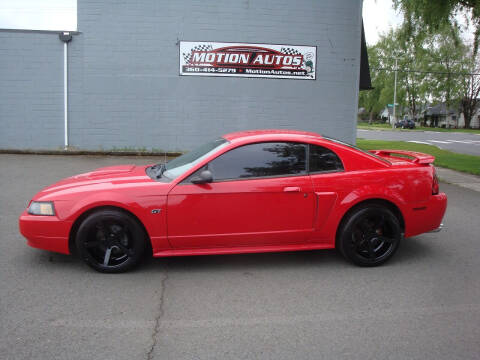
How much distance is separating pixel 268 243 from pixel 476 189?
7.35m

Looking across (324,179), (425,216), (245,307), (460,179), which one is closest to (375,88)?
(460,179)

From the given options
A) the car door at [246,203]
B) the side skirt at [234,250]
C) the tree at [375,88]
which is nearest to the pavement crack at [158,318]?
the side skirt at [234,250]

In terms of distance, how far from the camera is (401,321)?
3494mm

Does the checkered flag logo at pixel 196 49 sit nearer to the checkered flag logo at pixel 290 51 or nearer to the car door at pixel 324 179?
the checkered flag logo at pixel 290 51

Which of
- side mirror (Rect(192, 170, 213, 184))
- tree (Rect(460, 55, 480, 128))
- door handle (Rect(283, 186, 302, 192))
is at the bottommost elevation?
door handle (Rect(283, 186, 302, 192))

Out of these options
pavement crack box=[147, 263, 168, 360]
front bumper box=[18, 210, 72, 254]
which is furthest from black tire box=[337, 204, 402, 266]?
front bumper box=[18, 210, 72, 254]

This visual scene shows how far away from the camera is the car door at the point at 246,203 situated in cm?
435

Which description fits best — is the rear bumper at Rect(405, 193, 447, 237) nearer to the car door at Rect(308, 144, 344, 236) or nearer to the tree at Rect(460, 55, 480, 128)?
the car door at Rect(308, 144, 344, 236)

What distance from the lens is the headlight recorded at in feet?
14.2

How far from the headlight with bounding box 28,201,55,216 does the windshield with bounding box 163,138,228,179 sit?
120 centimetres

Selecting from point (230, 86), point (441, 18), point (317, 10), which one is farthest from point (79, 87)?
point (441, 18)

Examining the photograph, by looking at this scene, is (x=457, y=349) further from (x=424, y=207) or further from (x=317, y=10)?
(x=317, y=10)

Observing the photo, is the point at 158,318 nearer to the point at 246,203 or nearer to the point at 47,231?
the point at 246,203

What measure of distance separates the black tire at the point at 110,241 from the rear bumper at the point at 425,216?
9.48 ft
